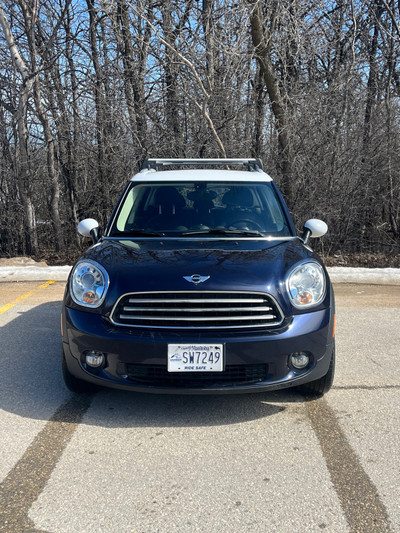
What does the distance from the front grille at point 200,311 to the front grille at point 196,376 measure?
27 cm

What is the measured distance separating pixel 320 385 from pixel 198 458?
47.3 inches

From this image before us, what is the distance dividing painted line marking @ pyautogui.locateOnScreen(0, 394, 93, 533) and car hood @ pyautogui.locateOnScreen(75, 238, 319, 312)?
0.83 m

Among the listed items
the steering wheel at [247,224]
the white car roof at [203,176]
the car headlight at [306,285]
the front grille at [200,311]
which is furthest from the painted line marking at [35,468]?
the white car roof at [203,176]

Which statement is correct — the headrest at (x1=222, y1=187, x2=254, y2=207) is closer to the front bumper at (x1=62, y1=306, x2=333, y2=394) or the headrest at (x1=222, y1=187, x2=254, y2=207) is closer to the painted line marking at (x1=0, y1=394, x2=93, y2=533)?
the front bumper at (x1=62, y1=306, x2=333, y2=394)

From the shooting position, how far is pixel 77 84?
13688 mm

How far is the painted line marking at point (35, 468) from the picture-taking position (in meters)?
2.46

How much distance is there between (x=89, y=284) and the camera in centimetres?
364

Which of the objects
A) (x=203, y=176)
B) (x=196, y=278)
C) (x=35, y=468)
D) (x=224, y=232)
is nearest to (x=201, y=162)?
(x=203, y=176)

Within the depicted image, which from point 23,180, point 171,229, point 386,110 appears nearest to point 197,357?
point 171,229

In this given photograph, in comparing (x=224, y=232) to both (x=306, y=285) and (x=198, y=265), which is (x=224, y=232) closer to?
(x=198, y=265)

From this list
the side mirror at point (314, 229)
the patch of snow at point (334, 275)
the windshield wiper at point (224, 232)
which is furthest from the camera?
the patch of snow at point (334, 275)

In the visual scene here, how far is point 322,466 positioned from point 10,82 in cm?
1291

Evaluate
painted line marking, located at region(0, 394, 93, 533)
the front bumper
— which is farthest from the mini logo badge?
painted line marking, located at region(0, 394, 93, 533)

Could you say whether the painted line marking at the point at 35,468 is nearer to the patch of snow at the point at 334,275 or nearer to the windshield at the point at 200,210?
the windshield at the point at 200,210
